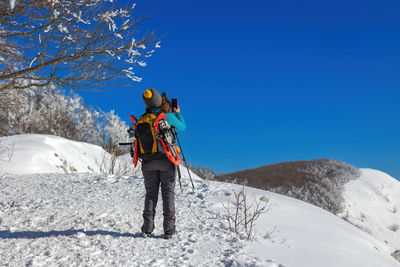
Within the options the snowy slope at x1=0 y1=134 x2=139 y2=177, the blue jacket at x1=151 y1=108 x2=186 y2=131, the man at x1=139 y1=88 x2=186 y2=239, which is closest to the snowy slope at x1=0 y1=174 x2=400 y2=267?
the man at x1=139 y1=88 x2=186 y2=239

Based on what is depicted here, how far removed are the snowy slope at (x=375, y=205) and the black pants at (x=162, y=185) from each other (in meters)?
14.3

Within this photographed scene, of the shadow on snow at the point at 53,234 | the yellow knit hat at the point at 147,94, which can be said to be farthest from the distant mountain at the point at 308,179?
the yellow knit hat at the point at 147,94

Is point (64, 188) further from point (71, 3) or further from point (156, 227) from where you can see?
point (71, 3)

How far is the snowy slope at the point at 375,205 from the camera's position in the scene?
16.3 metres

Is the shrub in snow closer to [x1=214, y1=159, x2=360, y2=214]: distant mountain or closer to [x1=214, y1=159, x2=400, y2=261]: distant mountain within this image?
[x1=214, y1=159, x2=400, y2=261]: distant mountain

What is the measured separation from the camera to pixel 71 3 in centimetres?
515

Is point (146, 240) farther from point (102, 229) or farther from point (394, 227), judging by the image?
point (394, 227)

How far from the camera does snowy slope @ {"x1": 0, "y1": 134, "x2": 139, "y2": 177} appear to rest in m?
11.0

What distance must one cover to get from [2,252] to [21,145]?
10.3 metres

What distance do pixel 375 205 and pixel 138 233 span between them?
1817 centimetres

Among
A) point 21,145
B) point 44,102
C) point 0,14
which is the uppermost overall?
point 44,102

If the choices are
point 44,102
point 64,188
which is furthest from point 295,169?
point 44,102

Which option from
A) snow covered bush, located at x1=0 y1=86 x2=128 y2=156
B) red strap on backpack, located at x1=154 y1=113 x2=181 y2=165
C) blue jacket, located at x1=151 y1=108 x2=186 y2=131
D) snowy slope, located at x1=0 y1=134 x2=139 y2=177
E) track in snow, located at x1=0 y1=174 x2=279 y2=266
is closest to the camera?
track in snow, located at x1=0 y1=174 x2=279 y2=266

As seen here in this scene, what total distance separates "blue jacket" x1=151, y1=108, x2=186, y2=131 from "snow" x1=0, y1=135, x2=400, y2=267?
5.17ft
